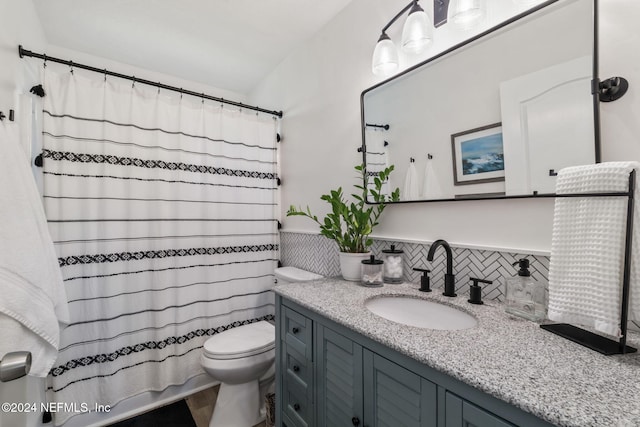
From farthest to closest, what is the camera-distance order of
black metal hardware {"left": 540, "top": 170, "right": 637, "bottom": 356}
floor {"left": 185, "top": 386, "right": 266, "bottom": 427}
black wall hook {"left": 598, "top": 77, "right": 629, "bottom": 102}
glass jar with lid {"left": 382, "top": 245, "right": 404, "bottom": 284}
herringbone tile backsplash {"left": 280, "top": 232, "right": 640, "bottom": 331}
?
floor {"left": 185, "top": 386, "right": 266, "bottom": 427} → glass jar with lid {"left": 382, "top": 245, "right": 404, "bottom": 284} → herringbone tile backsplash {"left": 280, "top": 232, "right": 640, "bottom": 331} → black wall hook {"left": 598, "top": 77, "right": 629, "bottom": 102} → black metal hardware {"left": 540, "top": 170, "right": 637, "bottom": 356}

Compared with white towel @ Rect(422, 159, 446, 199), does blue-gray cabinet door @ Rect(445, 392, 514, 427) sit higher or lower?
lower

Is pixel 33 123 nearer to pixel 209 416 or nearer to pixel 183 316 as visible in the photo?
pixel 183 316

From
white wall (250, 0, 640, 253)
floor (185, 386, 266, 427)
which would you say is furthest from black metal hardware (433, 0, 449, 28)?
floor (185, 386, 266, 427)

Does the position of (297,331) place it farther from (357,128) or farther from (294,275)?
(357,128)

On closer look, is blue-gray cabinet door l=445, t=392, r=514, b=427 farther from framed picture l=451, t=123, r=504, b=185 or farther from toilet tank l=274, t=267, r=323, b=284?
toilet tank l=274, t=267, r=323, b=284

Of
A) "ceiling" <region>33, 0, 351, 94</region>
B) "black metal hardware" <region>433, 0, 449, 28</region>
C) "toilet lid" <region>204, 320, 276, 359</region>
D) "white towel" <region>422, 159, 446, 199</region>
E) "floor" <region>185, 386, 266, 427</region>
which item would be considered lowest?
"floor" <region>185, 386, 266, 427</region>

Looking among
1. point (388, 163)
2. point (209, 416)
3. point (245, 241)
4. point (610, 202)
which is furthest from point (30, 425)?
point (610, 202)

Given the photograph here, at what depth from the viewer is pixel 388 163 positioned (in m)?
1.49

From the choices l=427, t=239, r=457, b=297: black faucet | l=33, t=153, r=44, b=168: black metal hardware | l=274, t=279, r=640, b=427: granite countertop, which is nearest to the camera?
l=274, t=279, r=640, b=427: granite countertop

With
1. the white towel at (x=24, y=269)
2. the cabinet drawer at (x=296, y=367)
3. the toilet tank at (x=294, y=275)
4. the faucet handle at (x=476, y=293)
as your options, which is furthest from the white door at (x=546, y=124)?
the white towel at (x=24, y=269)

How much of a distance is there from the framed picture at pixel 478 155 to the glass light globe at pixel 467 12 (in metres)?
0.40

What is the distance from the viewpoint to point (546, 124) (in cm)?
95

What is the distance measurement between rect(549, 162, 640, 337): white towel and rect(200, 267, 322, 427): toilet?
1342 mm

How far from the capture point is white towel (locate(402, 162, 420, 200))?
1.36 meters
